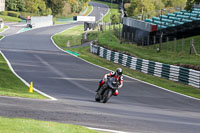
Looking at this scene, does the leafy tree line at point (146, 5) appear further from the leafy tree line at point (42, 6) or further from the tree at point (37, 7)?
the tree at point (37, 7)

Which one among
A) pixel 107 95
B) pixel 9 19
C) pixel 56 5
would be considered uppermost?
pixel 107 95

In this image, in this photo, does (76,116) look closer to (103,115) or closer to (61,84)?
(103,115)

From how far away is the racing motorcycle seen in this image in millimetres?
18109

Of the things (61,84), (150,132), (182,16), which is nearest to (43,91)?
(61,84)

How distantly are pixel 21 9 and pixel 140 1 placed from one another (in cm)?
4756

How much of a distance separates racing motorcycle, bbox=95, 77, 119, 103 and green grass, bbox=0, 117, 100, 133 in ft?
25.7

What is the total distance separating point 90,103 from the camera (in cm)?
1781

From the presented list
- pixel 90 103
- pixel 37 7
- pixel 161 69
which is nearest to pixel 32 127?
pixel 90 103

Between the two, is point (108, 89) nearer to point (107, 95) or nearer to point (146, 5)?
point (107, 95)

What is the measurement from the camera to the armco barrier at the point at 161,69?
29297mm

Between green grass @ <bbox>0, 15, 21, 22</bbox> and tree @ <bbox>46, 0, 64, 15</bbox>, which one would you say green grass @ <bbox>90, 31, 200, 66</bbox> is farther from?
tree @ <bbox>46, 0, 64, 15</bbox>

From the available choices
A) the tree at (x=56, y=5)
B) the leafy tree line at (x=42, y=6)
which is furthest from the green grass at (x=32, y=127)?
the tree at (x=56, y=5)

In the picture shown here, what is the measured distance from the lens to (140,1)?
86.2 metres

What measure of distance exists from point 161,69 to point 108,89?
16.2 m
